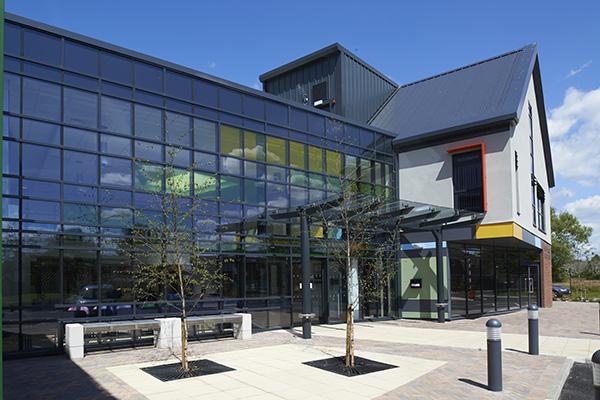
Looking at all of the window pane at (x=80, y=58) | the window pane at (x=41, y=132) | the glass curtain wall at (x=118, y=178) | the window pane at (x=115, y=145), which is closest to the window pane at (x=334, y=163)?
the glass curtain wall at (x=118, y=178)

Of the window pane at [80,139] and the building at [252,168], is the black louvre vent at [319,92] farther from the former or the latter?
the window pane at [80,139]

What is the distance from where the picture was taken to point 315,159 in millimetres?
19719

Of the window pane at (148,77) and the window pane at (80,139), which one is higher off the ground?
the window pane at (148,77)

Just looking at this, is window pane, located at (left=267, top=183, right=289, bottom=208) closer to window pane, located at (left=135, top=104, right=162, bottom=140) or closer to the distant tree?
window pane, located at (left=135, top=104, right=162, bottom=140)

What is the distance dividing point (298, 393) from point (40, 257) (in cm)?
A: 753

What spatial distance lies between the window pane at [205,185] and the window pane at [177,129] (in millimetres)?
1052

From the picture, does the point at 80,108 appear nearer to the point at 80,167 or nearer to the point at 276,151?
the point at 80,167

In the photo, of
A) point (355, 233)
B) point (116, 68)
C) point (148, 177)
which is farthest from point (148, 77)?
point (355, 233)

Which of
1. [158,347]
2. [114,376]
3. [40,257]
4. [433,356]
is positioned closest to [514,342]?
[433,356]

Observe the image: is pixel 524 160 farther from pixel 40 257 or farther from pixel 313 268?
pixel 40 257

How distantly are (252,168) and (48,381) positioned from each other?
31.2ft

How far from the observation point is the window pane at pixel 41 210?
12422 millimetres

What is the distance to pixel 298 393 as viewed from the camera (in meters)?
8.54

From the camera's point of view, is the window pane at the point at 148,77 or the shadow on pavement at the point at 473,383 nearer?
the shadow on pavement at the point at 473,383
